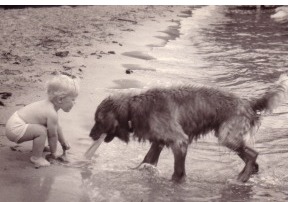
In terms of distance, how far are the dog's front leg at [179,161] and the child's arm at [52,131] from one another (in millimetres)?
837

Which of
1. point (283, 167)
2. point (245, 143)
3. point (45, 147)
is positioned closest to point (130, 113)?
point (45, 147)

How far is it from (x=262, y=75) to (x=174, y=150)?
8.14ft

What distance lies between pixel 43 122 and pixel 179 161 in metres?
1.00

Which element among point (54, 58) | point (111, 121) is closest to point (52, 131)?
point (111, 121)

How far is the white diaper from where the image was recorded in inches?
132

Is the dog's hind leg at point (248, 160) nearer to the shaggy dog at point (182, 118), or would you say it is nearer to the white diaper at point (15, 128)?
the shaggy dog at point (182, 118)

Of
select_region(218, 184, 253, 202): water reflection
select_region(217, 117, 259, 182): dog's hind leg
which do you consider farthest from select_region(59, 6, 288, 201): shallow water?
select_region(217, 117, 259, 182): dog's hind leg

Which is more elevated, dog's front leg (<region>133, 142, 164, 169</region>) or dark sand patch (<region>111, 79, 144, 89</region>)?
dark sand patch (<region>111, 79, 144, 89</region>)

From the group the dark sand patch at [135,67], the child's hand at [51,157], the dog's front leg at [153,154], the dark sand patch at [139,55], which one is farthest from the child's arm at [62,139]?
the dark sand patch at [139,55]

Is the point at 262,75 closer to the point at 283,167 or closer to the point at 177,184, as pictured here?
the point at 283,167

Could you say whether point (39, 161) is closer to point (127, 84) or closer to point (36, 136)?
point (36, 136)

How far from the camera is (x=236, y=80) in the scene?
5219 millimetres

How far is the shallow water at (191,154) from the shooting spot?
3344mm

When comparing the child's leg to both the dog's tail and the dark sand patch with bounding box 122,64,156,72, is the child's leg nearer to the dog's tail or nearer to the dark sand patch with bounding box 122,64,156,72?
the dog's tail
